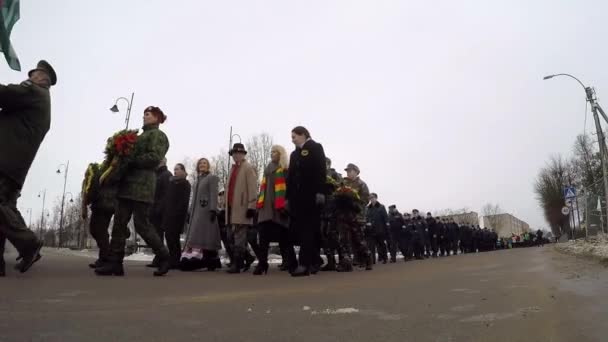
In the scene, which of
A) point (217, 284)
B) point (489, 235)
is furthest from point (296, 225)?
point (489, 235)

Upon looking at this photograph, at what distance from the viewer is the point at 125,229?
19.4 ft

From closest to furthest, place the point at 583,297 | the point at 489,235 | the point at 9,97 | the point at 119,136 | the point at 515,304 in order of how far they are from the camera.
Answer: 1. the point at 515,304
2. the point at 583,297
3. the point at 9,97
4. the point at 119,136
5. the point at 489,235

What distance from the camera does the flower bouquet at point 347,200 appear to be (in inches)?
324

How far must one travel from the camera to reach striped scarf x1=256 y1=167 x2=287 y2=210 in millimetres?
6695

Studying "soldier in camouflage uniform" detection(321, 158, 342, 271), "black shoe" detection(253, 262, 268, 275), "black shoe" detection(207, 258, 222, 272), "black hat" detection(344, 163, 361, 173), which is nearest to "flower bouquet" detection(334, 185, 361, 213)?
"soldier in camouflage uniform" detection(321, 158, 342, 271)

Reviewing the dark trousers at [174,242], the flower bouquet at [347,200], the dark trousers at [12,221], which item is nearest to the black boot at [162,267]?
the dark trousers at [12,221]

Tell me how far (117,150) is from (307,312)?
3.91 metres

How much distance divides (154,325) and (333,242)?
5864 millimetres

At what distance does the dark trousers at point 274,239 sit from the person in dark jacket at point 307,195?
48 centimetres

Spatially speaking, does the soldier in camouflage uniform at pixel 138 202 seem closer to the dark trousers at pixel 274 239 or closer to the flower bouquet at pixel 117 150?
the flower bouquet at pixel 117 150

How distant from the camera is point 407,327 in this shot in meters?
2.54

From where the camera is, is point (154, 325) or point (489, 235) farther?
point (489, 235)

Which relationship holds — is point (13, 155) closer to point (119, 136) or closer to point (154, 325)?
point (119, 136)

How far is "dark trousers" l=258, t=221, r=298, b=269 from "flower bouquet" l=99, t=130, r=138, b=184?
7.53 feet
